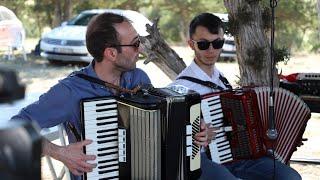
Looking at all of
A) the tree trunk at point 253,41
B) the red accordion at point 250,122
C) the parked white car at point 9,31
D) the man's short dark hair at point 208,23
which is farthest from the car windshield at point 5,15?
the red accordion at point 250,122

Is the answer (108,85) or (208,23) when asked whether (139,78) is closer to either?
(108,85)

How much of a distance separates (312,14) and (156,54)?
11778 mm

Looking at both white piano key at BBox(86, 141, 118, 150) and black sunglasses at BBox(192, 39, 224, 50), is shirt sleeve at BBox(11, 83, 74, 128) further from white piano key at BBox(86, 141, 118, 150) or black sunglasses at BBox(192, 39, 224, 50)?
black sunglasses at BBox(192, 39, 224, 50)

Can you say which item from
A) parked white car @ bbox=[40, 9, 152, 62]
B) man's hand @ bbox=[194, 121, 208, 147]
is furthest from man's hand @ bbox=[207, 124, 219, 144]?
parked white car @ bbox=[40, 9, 152, 62]

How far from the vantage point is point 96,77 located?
8.82 feet

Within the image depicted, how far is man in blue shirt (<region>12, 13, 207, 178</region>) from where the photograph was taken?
2.55 metres

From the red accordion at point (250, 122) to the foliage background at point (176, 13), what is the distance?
1144cm

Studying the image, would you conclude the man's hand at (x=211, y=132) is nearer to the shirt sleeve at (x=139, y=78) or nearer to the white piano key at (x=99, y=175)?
the shirt sleeve at (x=139, y=78)

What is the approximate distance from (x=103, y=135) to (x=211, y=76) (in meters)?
1.08

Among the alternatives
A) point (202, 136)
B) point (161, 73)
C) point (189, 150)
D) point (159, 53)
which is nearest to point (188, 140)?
point (189, 150)

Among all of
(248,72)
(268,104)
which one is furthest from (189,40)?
(248,72)

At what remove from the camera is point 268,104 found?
3195mm

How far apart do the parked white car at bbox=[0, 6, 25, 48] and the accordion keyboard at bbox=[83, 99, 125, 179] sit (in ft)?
35.3

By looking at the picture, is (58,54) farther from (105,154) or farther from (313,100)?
(105,154)
